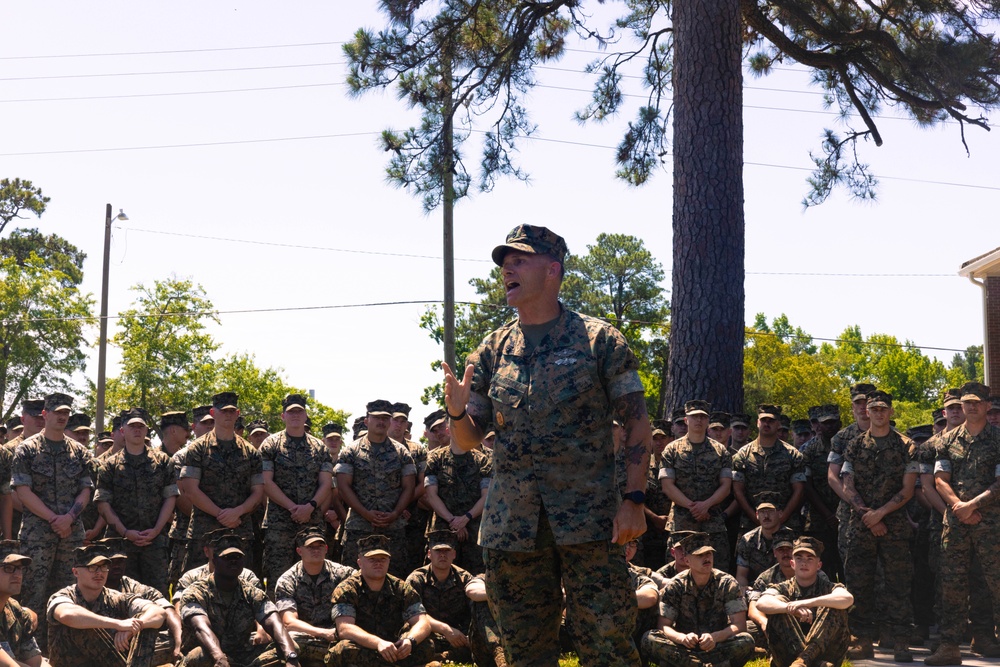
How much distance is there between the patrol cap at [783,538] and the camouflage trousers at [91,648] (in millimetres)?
4689

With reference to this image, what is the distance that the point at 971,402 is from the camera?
8.64 m

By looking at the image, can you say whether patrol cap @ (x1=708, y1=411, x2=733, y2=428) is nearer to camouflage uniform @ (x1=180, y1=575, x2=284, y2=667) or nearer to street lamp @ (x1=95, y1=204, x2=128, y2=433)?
camouflage uniform @ (x1=180, y1=575, x2=284, y2=667)

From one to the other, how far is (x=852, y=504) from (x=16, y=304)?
33677mm

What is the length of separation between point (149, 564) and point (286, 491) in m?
1.31

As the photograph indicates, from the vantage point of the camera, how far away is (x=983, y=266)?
1861cm

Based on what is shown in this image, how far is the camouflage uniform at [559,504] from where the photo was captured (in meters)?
4.11

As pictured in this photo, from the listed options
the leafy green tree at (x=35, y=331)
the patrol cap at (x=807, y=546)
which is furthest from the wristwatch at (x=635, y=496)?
the leafy green tree at (x=35, y=331)

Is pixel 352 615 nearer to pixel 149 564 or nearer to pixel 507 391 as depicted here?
pixel 149 564

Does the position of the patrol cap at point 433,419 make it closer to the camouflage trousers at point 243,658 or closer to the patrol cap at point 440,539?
the patrol cap at point 440,539

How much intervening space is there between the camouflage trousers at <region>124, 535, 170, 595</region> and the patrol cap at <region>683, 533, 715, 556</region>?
4.36 m

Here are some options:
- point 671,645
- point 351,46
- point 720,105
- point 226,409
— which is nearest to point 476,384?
point 671,645

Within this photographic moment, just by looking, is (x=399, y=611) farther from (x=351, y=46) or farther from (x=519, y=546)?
(x=351, y=46)

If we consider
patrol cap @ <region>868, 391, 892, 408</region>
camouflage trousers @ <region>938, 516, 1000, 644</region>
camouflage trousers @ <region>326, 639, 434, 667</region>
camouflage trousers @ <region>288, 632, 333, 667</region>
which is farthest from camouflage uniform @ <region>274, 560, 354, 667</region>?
camouflage trousers @ <region>938, 516, 1000, 644</region>

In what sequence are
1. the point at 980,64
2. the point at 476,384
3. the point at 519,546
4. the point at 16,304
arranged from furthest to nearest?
the point at 16,304 → the point at 980,64 → the point at 476,384 → the point at 519,546
